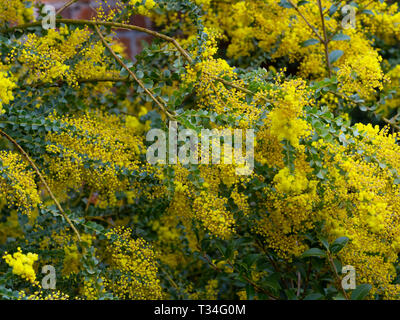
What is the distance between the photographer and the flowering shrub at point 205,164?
3.86ft

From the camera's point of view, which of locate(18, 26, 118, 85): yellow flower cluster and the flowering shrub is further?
locate(18, 26, 118, 85): yellow flower cluster

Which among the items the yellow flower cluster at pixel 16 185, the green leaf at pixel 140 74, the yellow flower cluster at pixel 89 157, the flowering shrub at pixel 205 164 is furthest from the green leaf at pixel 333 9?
the yellow flower cluster at pixel 16 185

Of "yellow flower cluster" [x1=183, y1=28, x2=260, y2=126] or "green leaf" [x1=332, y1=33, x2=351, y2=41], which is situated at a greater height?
"green leaf" [x1=332, y1=33, x2=351, y2=41]

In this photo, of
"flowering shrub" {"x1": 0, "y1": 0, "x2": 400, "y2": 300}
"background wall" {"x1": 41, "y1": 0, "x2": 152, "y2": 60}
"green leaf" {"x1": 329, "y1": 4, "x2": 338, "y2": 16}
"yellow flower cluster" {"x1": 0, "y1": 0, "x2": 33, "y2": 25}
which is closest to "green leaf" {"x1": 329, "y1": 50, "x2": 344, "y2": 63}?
"flowering shrub" {"x1": 0, "y1": 0, "x2": 400, "y2": 300}

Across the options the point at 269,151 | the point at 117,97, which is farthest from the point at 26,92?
the point at 269,151

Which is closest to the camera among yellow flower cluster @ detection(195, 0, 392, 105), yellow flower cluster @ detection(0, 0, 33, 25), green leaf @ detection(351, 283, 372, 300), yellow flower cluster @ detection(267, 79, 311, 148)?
yellow flower cluster @ detection(267, 79, 311, 148)

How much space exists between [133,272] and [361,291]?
1.84ft

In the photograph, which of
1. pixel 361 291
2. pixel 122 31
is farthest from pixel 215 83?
pixel 122 31

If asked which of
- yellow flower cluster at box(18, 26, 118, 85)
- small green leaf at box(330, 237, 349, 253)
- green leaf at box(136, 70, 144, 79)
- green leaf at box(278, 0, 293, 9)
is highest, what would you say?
green leaf at box(278, 0, 293, 9)

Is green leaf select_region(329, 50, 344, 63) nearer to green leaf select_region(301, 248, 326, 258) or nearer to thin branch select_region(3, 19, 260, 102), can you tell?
thin branch select_region(3, 19, 260, 102)

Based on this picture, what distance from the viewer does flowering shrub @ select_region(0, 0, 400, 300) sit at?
3.86ft
